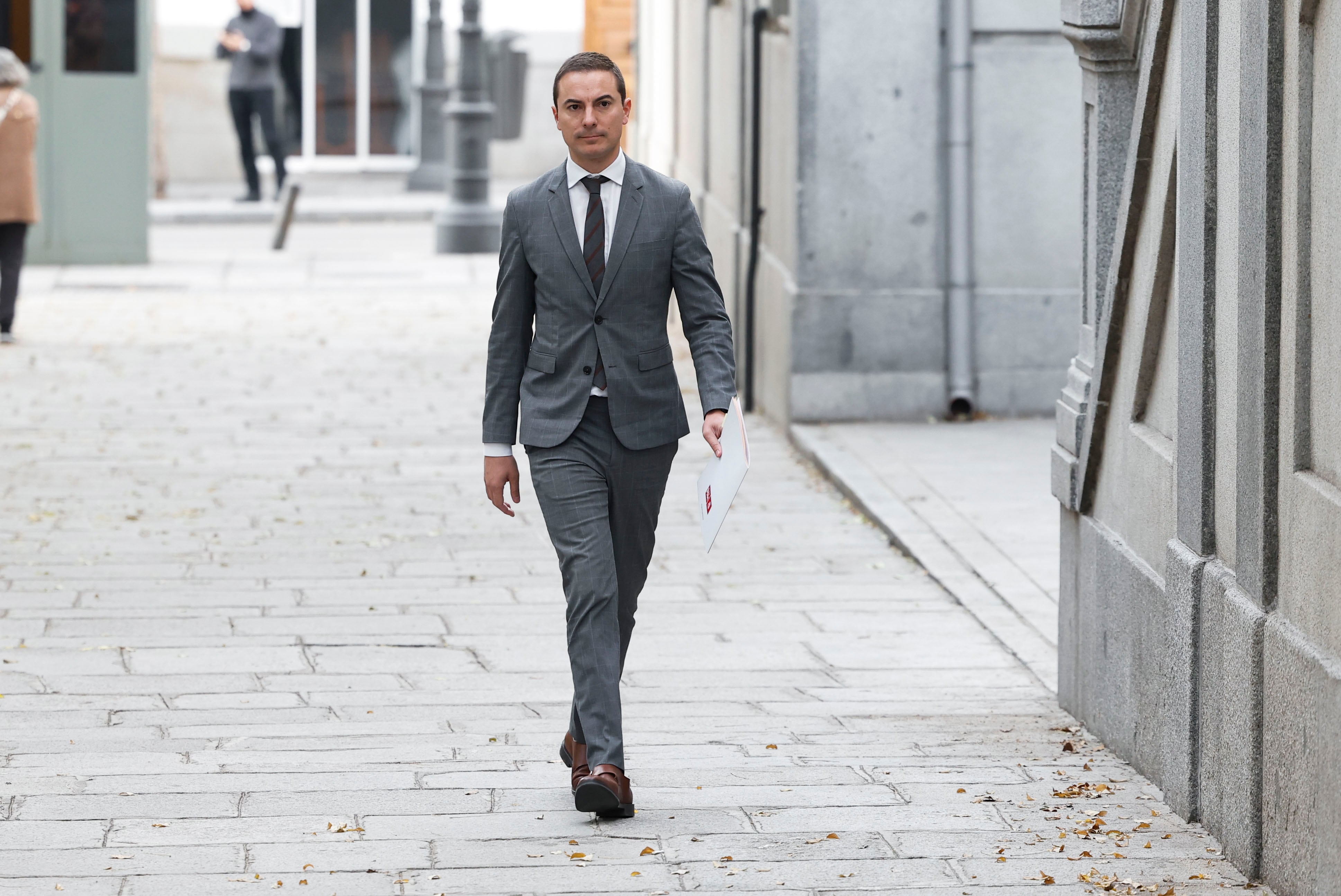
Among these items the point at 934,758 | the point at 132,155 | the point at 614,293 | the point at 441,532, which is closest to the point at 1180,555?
the point at 934,758

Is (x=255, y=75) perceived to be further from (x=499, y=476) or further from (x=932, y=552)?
(x=499, y=476)

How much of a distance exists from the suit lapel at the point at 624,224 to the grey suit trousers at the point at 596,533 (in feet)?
0.92

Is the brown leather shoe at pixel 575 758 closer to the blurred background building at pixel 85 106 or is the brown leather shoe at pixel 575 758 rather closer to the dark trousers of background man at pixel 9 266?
the dark trousers of background man at pixel 9 266

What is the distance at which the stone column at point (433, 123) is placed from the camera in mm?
26938

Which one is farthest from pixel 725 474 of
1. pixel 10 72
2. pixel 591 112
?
pixel 10 72

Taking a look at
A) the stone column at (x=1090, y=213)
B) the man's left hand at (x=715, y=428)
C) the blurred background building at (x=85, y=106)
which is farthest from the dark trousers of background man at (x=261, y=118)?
the man's left hand at (x=715, y=428)

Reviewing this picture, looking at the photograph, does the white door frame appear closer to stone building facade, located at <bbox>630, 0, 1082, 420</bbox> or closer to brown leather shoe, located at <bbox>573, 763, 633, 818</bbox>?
stone building facade, located at <bbox>630, 0, 1082, 420</bbox>

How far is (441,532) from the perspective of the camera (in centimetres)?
935

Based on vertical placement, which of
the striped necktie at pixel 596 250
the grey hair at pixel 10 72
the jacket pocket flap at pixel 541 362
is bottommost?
the jacket pocket flap at pixel 541 362

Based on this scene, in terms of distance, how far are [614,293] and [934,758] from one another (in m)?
1.56

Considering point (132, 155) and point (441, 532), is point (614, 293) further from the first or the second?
point (132, 155)

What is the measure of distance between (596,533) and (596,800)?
2.00 ft

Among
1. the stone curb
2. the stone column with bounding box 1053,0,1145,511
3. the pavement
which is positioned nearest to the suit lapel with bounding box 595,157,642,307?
the pavement

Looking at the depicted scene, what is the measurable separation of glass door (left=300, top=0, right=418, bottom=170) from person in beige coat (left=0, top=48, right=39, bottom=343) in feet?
42.1
